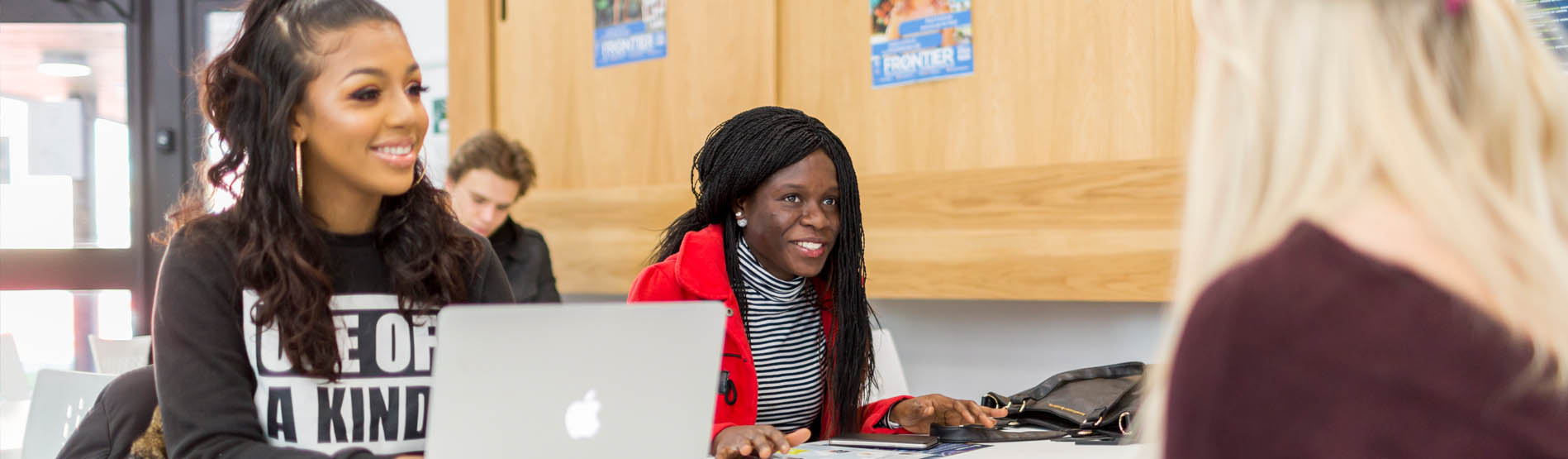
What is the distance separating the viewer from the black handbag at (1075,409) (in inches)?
76.4

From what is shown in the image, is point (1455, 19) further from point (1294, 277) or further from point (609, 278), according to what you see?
point (609, 278)

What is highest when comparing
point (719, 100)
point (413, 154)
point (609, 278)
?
point (719, 100)

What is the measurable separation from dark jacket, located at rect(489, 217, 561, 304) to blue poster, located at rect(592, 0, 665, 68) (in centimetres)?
57

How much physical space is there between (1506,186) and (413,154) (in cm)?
122

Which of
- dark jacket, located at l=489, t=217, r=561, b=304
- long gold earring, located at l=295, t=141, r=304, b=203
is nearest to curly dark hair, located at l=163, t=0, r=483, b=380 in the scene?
long gold earring, located at l=295, t=141, r=304, b=203

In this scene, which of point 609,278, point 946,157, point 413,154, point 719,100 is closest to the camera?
point 413,154

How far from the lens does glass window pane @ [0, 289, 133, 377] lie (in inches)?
191

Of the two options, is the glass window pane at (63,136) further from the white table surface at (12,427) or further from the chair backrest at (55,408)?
the chair backrest at (55,408)

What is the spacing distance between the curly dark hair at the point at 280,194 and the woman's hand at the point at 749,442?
0.44 meters

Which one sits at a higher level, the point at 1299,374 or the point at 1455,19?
the point at 1455,19

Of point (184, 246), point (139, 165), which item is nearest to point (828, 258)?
point (184, 246)

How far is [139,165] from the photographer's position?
4.91 m

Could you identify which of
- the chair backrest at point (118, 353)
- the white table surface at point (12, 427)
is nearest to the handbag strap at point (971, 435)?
the white table surface at point (12, 427)

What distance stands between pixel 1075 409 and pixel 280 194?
1308mm
